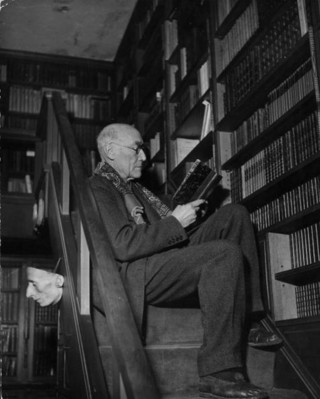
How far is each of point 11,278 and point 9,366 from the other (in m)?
0.82

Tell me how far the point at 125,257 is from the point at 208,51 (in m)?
1.61

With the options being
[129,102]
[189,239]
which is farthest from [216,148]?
[129,102]

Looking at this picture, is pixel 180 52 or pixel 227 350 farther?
pixel 180 52

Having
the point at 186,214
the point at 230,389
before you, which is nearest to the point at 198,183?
the point at 186,214

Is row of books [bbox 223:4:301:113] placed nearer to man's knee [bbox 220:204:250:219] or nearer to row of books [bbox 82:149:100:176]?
man's knee [bbox 220:204:250:219]

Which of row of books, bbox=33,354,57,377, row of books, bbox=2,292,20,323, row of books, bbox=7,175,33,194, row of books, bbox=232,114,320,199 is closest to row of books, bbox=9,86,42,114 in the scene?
row of books, bbox=7,175,33,194

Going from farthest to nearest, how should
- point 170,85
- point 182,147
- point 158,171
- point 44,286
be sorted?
point 158,171, point 170,85, point 182,147, point 44,286

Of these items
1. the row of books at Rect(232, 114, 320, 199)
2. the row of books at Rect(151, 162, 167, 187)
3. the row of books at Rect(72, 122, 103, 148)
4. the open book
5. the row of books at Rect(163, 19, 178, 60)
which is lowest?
the open book

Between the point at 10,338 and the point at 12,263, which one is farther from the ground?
the point at 12,263

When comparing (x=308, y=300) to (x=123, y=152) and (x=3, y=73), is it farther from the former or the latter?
(x=3, y=73)

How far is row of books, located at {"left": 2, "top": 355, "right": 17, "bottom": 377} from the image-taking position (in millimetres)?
4637

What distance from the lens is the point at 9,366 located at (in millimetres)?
4707

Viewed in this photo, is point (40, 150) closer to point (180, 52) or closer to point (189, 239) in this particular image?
point (180, 52)

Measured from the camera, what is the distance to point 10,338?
15.8ft
